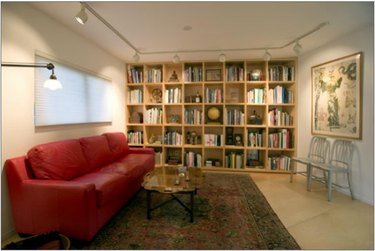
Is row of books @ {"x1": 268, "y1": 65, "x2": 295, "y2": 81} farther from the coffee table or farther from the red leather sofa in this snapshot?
the red leather sofa

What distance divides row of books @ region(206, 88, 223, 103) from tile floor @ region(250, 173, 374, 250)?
1.83 metres

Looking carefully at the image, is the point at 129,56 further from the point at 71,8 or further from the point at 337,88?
the point at 337,88

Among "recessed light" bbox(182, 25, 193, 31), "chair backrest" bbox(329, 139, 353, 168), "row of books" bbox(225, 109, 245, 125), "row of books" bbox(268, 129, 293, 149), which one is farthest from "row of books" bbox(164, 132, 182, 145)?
"chair backrest" bbox(329, 139, 353, 168)

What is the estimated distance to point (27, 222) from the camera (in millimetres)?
1727

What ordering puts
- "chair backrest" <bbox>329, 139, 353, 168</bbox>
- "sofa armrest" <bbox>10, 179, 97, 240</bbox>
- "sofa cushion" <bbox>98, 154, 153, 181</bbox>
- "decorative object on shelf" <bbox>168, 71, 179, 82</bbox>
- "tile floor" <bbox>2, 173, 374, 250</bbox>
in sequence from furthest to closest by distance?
"decorative object on shelf" <bbox>168, 71, 179, 82</bbox>, "chair backrest" <bbox>329, 139, 353, 168</bbox>, "sofa cushion" <bbox>98, 154, 153, 181</bbox>, "tile floor" <bbox>2, 173, 374, 250</bbox>, "sofa armrest" <bbox>10, 179, 97, 240</bbox>

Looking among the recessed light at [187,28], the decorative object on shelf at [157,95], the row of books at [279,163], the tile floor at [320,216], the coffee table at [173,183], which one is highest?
the recessed light at [187,28]

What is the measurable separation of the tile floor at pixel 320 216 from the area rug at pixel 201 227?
157 mm

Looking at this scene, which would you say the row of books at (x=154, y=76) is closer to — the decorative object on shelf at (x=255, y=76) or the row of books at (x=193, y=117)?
the row of books at (x=193, y=117)

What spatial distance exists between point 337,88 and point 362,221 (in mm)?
1891

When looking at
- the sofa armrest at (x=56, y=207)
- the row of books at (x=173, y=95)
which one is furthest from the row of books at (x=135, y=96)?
the sofa armrest at (x=56, y=207)

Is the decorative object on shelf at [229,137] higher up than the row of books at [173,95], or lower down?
lower down

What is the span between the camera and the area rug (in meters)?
1.69

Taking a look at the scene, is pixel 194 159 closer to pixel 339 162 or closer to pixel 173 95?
pixel 173 95

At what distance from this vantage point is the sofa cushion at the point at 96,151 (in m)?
2.48
